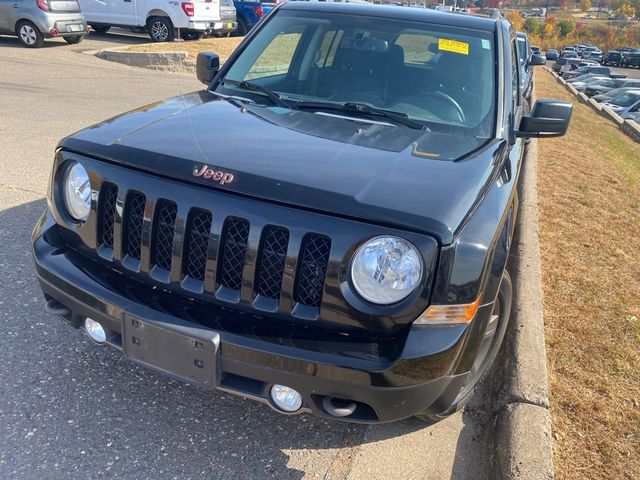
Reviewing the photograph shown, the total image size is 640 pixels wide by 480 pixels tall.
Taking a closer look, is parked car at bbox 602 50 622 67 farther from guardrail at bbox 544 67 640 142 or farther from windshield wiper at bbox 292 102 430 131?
windshield wiper at bbox 292 102 430 131

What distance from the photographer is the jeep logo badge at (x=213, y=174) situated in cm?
221

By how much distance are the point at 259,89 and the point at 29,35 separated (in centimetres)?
1304

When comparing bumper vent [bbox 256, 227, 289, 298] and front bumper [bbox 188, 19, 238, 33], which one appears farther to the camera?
front bumper [bbox 188, 19, 238, 33]

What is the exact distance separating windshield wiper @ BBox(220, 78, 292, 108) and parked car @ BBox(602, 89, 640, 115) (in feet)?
74.0

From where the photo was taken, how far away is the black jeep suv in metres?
2.05

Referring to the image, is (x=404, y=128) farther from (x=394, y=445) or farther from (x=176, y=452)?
(x=176, y=452)

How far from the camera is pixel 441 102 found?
3254 mm

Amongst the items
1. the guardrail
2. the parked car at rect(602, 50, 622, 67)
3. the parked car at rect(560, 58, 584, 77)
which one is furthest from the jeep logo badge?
the parked car at rect(602, 50, 622, 67)

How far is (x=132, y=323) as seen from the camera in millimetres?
2211

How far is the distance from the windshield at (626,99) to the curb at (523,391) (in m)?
23.0

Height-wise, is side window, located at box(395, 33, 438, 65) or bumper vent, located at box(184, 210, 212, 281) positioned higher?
side window, located at box(395, 33, 438, 65)

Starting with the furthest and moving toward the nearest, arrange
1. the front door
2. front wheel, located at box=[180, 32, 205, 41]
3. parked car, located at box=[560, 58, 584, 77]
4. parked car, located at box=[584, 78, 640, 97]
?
parked car, located at box=[560, 58, 584, 77]
parked car, located at box=[584, 78, 640, 97]
front wheel, located at box=[180, 32, 205, 41]
the front door

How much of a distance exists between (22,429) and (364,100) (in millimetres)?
2380

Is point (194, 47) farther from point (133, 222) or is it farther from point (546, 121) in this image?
point (133, 222)
